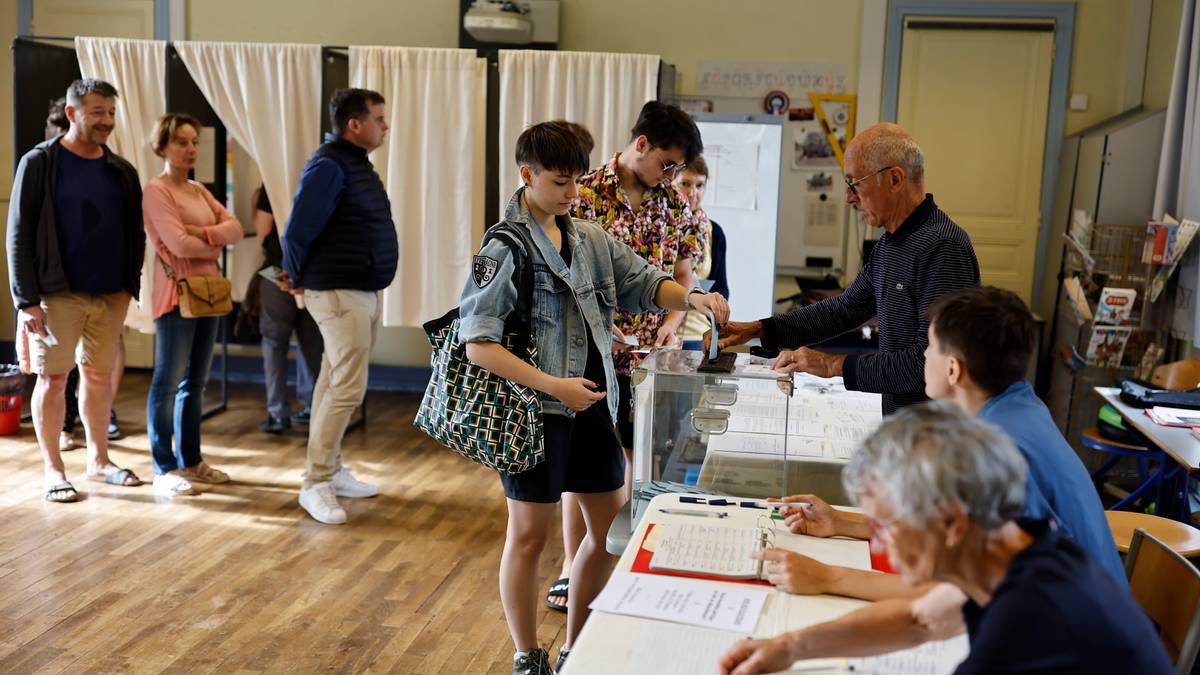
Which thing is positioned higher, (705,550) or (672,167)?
(672,167)

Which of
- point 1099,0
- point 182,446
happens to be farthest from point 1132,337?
point 182,446

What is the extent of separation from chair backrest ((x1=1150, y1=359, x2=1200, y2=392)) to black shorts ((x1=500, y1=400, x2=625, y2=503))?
2.67m

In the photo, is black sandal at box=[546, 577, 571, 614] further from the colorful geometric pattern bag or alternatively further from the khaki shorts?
the khaki shorts

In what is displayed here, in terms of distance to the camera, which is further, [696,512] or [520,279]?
[520,279]

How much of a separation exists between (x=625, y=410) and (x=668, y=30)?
149 inches

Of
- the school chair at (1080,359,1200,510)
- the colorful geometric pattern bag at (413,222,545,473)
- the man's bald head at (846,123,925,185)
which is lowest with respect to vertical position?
the school chair at (1080,359,1200,510)

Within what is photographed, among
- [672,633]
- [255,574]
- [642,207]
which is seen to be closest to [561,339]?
[642,207]

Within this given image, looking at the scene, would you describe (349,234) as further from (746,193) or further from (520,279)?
(746,193)

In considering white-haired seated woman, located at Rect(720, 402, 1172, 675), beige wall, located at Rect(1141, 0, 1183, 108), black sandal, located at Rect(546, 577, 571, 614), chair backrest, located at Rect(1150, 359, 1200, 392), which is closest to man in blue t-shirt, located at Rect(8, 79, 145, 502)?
black sandal, located at Rect(546, 577, 571, 614)

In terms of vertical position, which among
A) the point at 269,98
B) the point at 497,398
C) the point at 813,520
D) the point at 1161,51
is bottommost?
the point at 813,520

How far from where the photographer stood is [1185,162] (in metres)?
4.77

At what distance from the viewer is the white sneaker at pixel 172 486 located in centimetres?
441

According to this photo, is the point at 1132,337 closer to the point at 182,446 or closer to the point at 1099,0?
the point at 1099,0

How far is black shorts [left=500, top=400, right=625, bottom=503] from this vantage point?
2465mm
